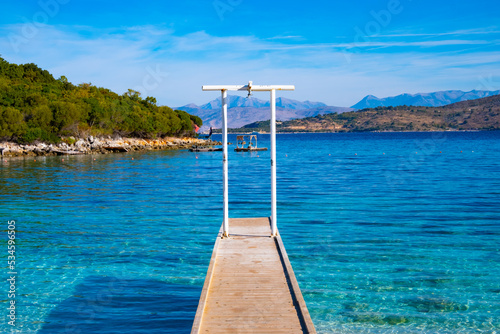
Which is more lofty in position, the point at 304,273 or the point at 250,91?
the point at 250,91

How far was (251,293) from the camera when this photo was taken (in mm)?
7906

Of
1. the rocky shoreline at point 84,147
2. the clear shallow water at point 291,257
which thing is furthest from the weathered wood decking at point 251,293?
the rocky shoreline at point 84,147

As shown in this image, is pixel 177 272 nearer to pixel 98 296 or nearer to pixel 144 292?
pixel 144 292

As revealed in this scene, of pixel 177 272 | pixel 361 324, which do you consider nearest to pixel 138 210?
pixel 177 272

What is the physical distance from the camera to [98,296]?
36.7 ft

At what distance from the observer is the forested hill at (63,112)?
71438 mm

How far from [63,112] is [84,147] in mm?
7805

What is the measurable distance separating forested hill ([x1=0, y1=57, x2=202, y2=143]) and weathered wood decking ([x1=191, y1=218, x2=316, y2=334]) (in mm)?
68176

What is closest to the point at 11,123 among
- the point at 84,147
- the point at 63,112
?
the point at 63,112

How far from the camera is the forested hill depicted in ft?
234

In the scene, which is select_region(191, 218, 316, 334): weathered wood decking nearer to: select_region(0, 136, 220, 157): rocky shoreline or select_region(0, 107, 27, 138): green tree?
select_region(0, 136, 220, 157): rocky shoreline

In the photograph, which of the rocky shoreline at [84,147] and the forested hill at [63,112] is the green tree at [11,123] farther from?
the rocky shoreline at [84,147]

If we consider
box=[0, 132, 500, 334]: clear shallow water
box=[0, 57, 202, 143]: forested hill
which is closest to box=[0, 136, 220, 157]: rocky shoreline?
box=[0, 57, 202, 143]: forested hill

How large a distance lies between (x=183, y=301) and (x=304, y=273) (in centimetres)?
367
